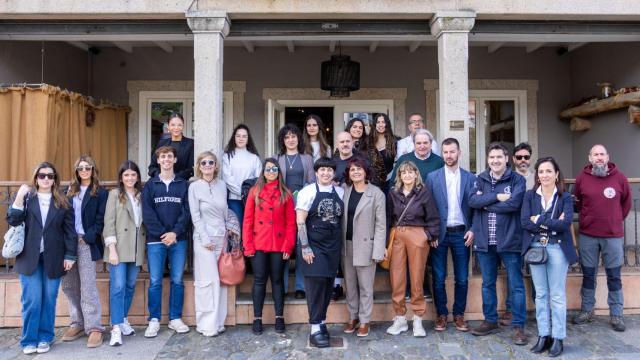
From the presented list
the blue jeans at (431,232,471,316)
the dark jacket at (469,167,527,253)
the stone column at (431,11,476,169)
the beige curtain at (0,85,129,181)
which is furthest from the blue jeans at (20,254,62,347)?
the stone column at (431,11,476,169)

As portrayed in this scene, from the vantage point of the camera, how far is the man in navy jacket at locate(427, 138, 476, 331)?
4504mm

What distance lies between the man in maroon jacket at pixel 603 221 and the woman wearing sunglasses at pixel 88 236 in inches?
188

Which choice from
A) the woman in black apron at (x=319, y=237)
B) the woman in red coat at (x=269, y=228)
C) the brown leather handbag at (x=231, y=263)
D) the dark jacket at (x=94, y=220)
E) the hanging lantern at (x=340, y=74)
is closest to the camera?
the woman in black apron at (x=319, y=237)

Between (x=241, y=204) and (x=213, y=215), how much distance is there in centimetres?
43

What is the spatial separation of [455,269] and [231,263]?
2.24 meters

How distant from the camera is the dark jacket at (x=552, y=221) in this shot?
398 centimetres

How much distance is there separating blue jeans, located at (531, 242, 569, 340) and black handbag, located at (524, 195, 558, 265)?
4 centimetres

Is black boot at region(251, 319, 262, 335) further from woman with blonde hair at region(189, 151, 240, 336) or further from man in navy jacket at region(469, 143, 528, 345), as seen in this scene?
man in navy jacket at region(469, 143, 528, 345)

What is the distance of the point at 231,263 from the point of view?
4.64m

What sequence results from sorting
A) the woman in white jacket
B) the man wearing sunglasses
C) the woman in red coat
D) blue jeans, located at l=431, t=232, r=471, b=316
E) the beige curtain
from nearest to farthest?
the woman in red coat < blue jeans, located at l=431, t=232, r=471, b=316 < the man wearing sunglasses < the woman in white jacket < the beige curtain

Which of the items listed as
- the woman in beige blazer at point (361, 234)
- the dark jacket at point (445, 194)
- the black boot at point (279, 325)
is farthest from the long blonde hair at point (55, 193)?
the dark jacket at point (445, 194)

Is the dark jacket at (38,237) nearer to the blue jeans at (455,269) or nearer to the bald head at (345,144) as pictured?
the bald head at (345,144)

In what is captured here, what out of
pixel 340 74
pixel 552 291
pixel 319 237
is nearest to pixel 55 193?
pixel 319 237

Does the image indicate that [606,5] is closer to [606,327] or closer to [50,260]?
[606,327]
